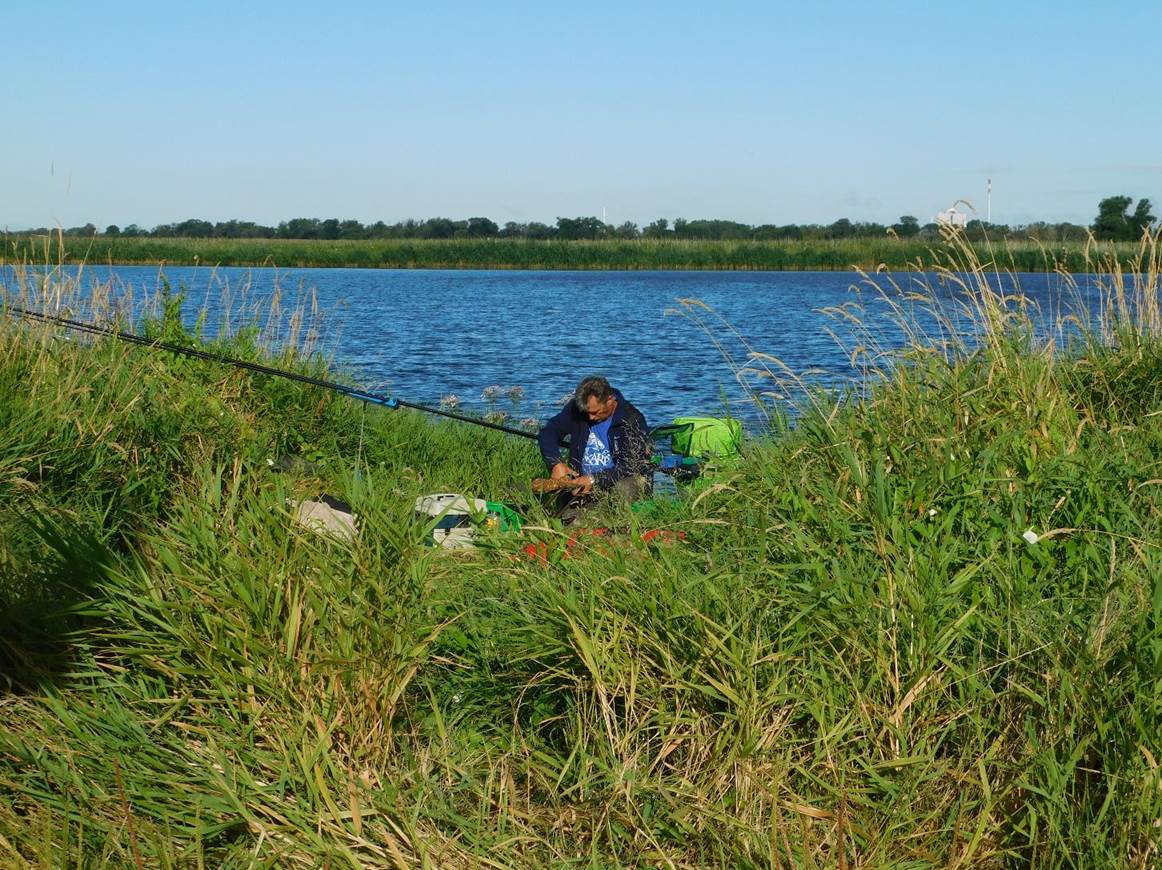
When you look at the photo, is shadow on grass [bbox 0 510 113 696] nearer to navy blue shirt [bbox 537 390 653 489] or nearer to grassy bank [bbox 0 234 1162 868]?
grassy bank [bbox 0 234 1162 868]

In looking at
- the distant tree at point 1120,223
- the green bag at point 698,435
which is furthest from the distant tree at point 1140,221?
the green bag at point 698,435

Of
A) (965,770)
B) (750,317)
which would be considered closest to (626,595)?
(965,770)

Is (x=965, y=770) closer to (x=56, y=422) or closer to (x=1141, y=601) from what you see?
(x=1141, y=601)

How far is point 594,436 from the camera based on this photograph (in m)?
7.65

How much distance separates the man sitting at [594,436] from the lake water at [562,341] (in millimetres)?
656

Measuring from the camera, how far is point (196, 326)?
9086 millimetres

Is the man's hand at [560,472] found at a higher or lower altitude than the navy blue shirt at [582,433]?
lower

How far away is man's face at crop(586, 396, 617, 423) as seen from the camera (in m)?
7.43

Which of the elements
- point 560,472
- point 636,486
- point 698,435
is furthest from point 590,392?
point 636,486

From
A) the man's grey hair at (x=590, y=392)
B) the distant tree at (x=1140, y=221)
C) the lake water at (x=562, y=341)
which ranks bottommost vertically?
the lake water at (x=562, y=341)

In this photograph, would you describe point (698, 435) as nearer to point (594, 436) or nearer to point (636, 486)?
point (594, 436)

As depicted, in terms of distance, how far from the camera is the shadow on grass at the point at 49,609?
386 cm

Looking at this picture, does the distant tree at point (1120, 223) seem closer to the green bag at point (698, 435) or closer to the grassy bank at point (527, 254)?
the green bag at point (698, 435)

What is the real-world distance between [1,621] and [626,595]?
2093mm
